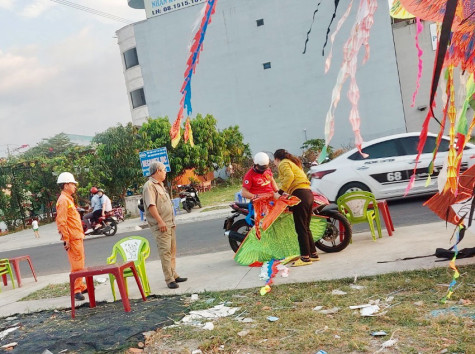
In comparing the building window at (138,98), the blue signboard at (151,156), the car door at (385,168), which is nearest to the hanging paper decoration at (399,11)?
the car door at (385,168)

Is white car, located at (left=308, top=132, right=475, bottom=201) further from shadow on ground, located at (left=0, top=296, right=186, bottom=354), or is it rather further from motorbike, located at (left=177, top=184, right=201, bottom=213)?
motorbike, located at (left=177, top=184, right=201, bottom=213)

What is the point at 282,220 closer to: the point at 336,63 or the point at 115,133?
the point at 115,133

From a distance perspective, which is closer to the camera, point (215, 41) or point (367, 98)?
point (367, 98)

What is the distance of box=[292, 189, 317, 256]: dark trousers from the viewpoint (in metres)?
6.24

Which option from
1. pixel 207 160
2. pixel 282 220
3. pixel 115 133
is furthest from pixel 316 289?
pixel 207 160

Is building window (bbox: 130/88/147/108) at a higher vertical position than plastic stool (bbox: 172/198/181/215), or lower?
higher

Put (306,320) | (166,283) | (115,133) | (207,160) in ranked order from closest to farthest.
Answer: (306,320) < (166,283) < (115,133) < (207,160)

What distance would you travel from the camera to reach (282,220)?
22.1ft

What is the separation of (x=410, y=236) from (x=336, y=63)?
802 inches

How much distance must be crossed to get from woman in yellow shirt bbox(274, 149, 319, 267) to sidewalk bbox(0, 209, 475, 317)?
0.82 ft

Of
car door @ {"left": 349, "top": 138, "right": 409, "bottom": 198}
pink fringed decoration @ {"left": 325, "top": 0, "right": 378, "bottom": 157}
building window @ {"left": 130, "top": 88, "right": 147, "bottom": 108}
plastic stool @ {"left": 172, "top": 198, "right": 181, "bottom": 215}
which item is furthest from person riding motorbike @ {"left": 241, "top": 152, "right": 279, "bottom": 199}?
building window @ {"left": 130, "top": 88, "right": 147, "bottom": 108}

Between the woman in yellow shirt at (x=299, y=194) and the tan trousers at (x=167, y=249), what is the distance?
1604 millimetres

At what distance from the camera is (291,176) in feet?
20.4

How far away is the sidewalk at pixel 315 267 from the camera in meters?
5.66
